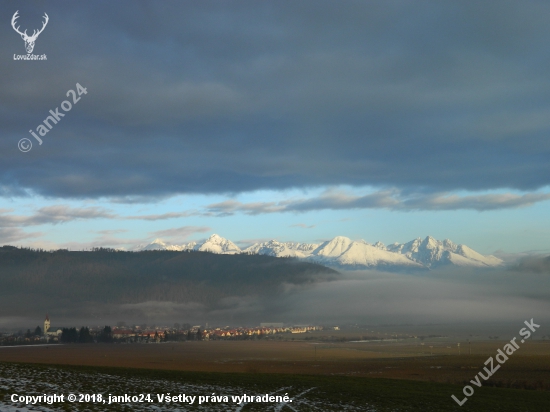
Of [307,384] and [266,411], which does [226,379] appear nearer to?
[307,384]

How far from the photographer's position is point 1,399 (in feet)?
142

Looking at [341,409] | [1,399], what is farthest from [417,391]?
[1,399]

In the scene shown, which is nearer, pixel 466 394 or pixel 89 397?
pixel 89 397

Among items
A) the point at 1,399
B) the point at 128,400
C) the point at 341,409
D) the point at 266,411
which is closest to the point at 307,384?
the point at 341,409

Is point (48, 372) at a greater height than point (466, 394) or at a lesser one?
greater

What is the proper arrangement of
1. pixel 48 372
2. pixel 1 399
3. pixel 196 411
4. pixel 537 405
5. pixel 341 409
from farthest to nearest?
1. pixel 537 405
2. pixel 48 372
3. pixel 341 409
4. pixel 196 411
5. pixel 1 399

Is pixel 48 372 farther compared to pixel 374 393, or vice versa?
pixel 374 393

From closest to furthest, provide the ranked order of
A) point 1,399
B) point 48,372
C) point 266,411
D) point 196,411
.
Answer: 1. point 1,399
2. point 196,411
3. point 266,411
4. point 48,372

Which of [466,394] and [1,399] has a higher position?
[1,399]

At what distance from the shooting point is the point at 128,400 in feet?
167

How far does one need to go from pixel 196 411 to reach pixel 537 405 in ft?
150

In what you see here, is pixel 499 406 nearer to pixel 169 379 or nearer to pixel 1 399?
pixel 169 379

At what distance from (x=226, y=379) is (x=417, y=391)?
26449 millimetres

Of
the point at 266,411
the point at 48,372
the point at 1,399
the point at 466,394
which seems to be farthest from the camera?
the point at 466,394
